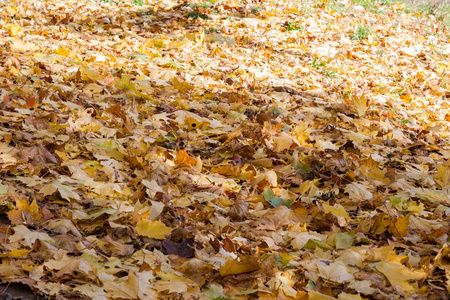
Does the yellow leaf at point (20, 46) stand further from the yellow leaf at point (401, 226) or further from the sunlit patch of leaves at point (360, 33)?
the sunlit patch of leaves at point (360, 33)

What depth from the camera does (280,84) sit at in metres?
5.00

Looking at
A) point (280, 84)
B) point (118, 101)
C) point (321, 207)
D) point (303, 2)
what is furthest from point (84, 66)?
point (303, 2)

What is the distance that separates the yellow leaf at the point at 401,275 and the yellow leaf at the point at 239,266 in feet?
1.97

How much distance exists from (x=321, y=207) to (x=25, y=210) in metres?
1.66

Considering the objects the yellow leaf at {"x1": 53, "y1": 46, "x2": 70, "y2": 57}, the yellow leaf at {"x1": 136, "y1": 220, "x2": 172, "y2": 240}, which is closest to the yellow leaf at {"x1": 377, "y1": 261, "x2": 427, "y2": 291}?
the yellow leaf at {"x1": 136, "y1": 220, "x2": 172, "y2": 240}

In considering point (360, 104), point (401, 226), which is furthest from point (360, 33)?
point (401, 226)

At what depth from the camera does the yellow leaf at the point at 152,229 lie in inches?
84.1

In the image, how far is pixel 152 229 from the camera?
2.15 meters

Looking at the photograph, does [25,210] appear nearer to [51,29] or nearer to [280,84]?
[280,84]

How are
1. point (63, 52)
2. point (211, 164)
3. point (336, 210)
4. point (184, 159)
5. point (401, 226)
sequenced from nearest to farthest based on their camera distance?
point (401, 226) < point (336, 210) < point (184, 159) < point (211, 164) < point (63, 52)

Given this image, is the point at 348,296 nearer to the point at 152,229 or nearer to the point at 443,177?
the point at 152,229

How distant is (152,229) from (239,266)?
0.52 m

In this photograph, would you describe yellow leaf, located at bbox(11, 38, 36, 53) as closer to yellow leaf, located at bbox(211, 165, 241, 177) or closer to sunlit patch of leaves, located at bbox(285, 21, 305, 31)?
yellow leaf, located at bbox(211, 165, 241, 177)

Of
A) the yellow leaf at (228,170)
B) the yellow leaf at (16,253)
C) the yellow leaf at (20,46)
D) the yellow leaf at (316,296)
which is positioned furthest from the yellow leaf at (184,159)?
the yellow leaf at (20,46)
